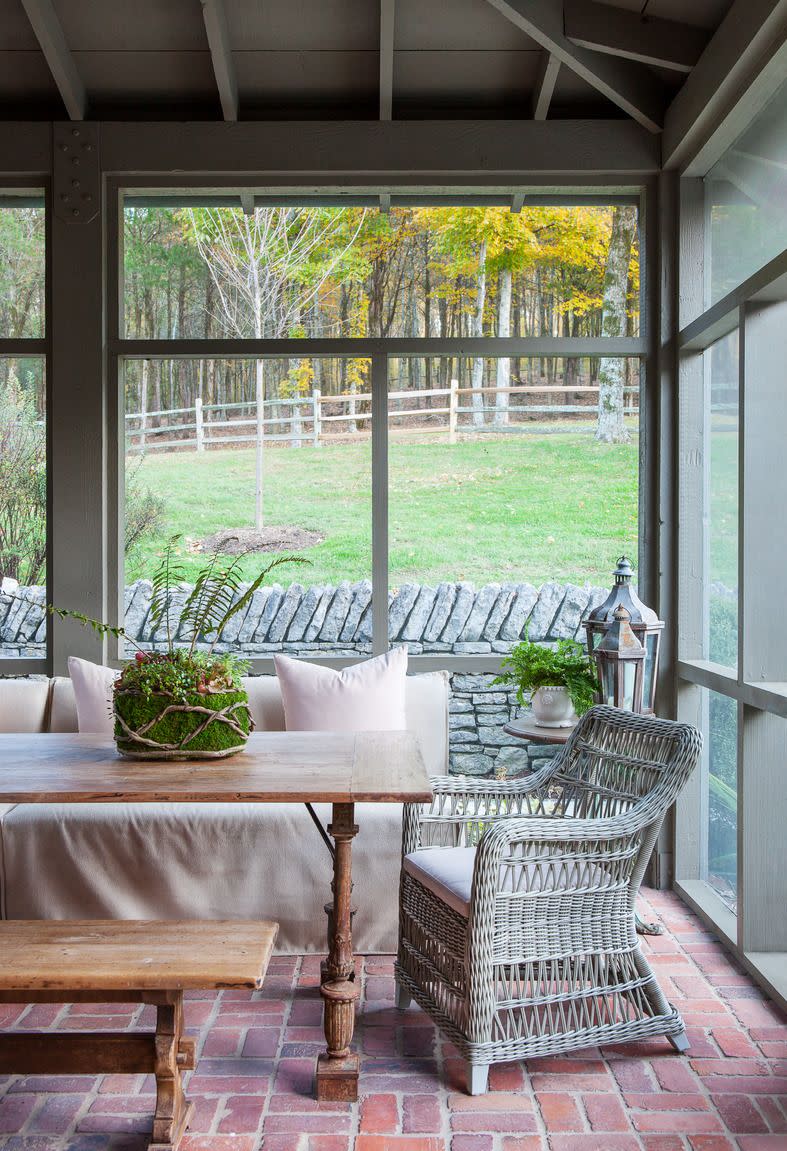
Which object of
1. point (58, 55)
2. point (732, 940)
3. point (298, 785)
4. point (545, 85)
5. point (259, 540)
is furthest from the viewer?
point (259, 540)

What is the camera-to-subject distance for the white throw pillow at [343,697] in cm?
395

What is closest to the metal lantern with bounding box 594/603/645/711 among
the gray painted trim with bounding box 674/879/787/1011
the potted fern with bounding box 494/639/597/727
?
the potted fern with bounding box 494/639/597/727

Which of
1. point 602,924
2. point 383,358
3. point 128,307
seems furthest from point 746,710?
point 128,307

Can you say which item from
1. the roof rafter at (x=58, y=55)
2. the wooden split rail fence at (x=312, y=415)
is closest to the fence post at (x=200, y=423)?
the wooden split rail fence at (x=312, y=415)

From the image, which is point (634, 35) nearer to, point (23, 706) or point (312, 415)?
point (312, 415)

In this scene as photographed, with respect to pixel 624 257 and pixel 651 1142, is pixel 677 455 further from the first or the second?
pixel 651 1142

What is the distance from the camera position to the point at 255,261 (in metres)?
4.51

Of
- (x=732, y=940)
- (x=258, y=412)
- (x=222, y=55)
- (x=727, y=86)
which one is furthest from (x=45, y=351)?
(x=732, y=940)

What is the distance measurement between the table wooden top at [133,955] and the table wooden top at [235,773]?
0.32 meters

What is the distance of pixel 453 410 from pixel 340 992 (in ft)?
8.85

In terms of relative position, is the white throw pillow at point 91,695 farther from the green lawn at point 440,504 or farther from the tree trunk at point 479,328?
the tree trunk at point 479,328

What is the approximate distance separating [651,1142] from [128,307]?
3781 millimetres

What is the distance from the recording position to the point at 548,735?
3.85 meters

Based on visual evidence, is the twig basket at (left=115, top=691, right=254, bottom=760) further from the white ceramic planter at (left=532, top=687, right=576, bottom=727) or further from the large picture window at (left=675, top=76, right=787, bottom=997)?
the large picture window at (left=675, top=76, right=787, bottom=997)
